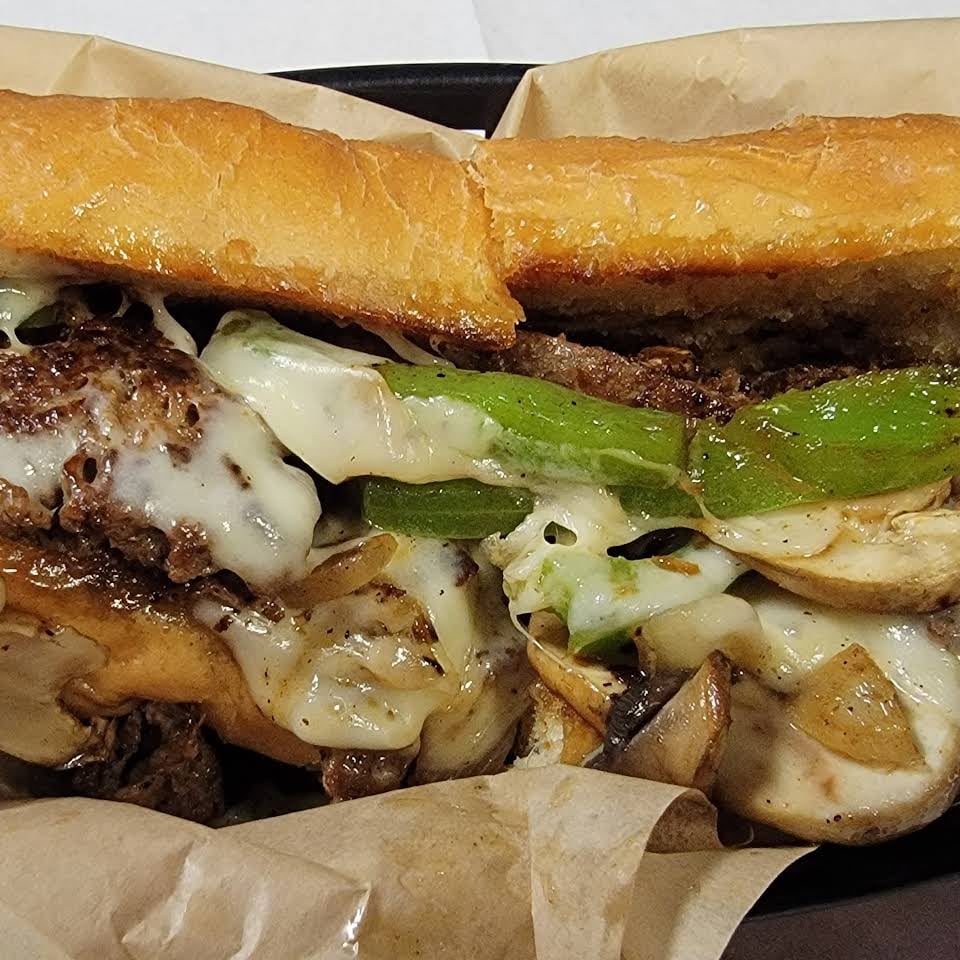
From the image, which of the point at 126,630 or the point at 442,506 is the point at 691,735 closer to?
the point at 442,506

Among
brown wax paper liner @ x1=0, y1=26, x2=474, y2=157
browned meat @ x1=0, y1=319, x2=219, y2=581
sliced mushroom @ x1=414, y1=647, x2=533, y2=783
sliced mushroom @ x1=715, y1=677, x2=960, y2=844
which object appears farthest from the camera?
brown wax paper liner @ x1=0, y1=26, x2=474, y2=157

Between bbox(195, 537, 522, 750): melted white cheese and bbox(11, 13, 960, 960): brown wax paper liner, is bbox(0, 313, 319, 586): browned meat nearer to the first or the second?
bbox(195, 537, 522, 750): melted white cheese

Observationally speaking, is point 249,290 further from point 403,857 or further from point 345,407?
point 403,857

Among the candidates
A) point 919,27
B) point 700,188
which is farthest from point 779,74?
point 700,188

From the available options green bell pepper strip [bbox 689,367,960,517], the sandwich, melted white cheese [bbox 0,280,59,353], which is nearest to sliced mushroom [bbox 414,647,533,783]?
the sandwich

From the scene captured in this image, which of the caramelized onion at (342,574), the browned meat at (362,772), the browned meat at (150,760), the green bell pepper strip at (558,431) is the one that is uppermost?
the green bell pepper strip at (558,431)

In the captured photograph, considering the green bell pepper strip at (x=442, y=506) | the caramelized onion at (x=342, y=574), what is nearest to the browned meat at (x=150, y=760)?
the caramelized onion at (x=342, y=574)

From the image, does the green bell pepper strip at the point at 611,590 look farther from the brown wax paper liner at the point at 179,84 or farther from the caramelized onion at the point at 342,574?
the brown wax paper liner at the point at 179,84
